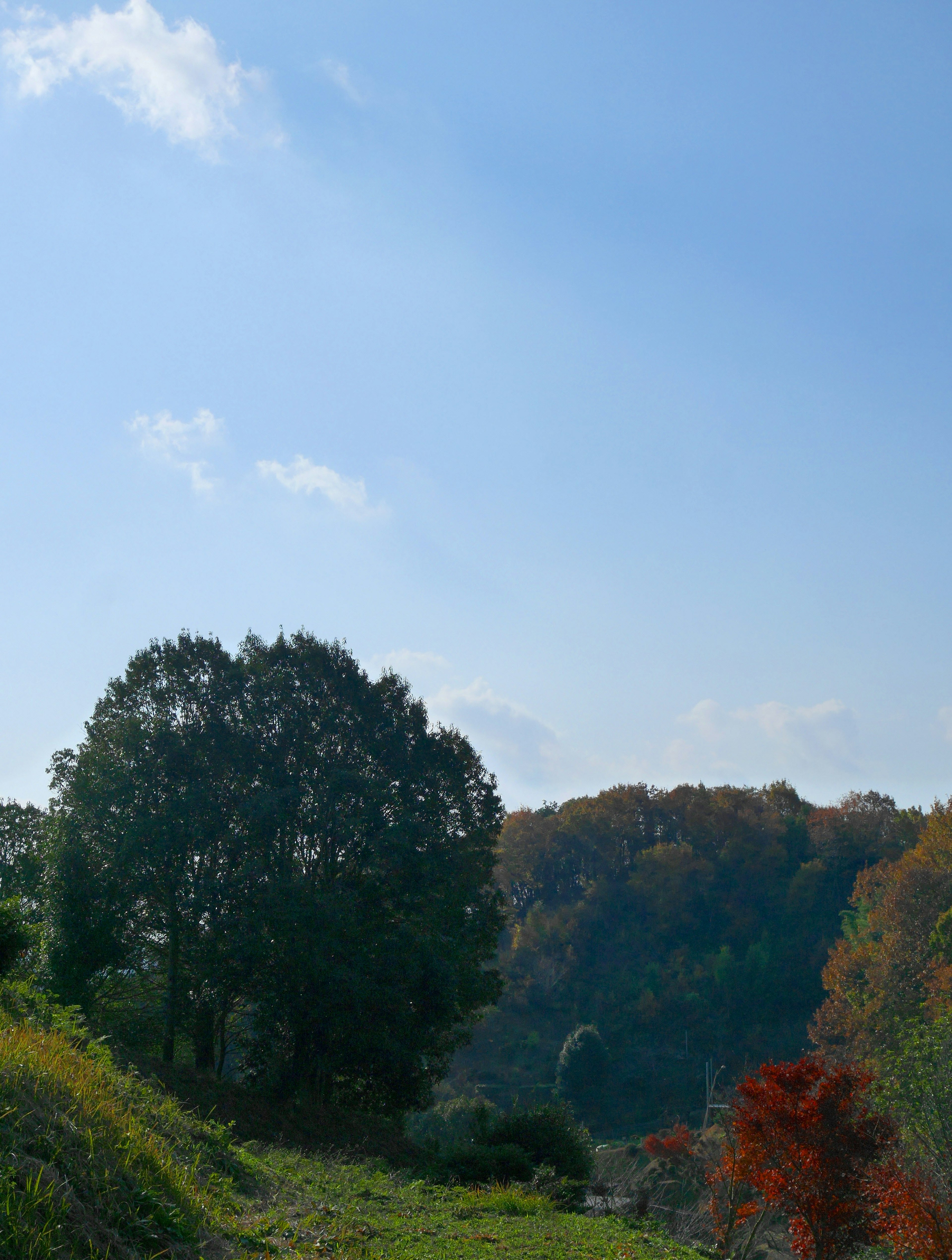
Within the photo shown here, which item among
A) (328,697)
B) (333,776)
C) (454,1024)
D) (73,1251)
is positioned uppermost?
(328,697)

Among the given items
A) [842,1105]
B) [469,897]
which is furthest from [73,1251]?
[469,897]

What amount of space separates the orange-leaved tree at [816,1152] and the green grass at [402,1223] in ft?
6.83

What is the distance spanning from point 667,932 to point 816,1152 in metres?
48.9

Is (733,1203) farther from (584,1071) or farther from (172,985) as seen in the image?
(584,1071)

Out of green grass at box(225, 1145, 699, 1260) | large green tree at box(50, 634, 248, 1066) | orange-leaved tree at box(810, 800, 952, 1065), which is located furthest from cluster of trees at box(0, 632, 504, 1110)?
orange-leaved tree at box(810, 800, 952, 1065)

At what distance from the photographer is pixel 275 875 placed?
798 inches

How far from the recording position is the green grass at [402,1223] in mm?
7008

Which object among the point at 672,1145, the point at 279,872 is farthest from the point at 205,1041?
the point at 672,1145

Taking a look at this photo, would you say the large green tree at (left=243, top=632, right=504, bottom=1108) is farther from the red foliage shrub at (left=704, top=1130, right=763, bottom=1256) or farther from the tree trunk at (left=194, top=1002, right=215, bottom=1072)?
the red foliage shrub at (left=704, top=1130, right=763, bottom=1256)

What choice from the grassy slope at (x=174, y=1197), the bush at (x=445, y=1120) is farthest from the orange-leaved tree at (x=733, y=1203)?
the bush at (x=445, y=1120)

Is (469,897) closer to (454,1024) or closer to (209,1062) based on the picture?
(454,1024)

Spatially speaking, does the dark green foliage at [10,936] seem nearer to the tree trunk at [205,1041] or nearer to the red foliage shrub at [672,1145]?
the tree trunk at [205,1041]

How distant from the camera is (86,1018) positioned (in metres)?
18.8

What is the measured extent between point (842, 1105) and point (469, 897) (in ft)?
36.5
